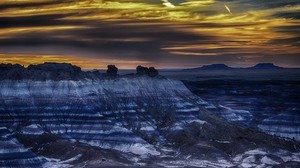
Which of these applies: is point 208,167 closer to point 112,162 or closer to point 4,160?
point 112,162

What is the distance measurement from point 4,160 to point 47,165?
1201 centimetres

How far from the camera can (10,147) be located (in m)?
200

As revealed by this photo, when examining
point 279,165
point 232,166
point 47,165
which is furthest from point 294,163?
point 47,165

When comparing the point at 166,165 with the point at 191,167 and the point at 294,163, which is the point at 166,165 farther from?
the point at 294,163

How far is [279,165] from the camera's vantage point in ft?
646

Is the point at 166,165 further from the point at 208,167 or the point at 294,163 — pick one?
the point at 294,163

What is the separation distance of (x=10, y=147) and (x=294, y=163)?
270ft

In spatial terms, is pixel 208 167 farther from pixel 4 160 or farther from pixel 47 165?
pixel 4 160

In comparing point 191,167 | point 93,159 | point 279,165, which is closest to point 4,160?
point 93,159

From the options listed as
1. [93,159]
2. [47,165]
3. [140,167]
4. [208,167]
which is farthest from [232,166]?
[47,165]

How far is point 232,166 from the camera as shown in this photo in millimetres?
198375

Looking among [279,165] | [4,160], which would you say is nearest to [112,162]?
[4,160]

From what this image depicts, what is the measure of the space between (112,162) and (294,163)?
5234cm

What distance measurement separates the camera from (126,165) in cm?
19450
